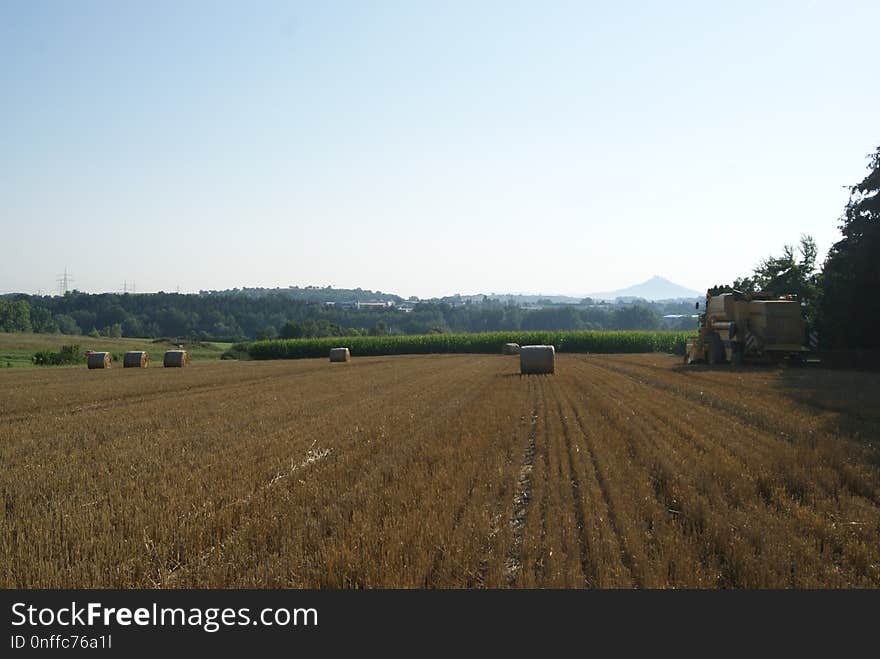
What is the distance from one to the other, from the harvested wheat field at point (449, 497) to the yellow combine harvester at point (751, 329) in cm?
1229

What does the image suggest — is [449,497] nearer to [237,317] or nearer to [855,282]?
[855,282]

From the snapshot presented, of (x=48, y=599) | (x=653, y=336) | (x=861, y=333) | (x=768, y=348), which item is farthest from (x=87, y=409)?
(x=653, y=336)

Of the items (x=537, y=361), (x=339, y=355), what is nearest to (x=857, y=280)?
(x=537, y=361)

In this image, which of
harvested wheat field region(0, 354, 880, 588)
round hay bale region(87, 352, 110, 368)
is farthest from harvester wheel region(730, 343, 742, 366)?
round hay bale region(87, 352, 110, 368)

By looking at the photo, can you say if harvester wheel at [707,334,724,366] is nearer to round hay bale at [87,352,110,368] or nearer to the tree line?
the tree line

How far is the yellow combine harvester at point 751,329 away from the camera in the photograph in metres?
28.8

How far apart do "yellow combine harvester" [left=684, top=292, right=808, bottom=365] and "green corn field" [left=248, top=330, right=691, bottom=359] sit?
29.8m

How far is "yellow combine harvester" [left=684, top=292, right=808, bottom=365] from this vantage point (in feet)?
94.6

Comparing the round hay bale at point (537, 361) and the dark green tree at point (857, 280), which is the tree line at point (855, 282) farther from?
the round hay bale at point (537, 361)

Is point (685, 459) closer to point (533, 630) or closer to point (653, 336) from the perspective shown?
point (533, 630)

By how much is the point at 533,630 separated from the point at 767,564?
2283 millimetres

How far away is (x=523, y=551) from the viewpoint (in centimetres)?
636

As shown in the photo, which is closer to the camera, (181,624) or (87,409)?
(181,624)

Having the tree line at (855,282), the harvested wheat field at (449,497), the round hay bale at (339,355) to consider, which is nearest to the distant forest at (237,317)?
the round hay bale at (339,355)
